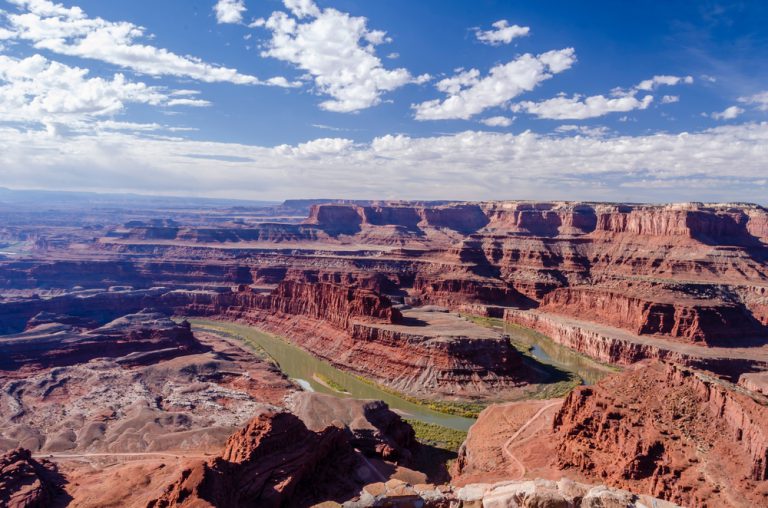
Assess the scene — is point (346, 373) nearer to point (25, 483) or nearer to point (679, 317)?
point (25, 483)

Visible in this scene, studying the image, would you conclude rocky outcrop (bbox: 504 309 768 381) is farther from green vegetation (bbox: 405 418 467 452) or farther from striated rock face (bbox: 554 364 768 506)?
striated rock face (bbox: 554 364 768 506)

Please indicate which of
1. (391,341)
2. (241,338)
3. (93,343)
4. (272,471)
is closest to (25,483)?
(272,471)

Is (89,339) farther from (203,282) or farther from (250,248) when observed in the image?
(250,248)

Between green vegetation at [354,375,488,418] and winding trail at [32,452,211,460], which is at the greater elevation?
winding trail at [32,452,211,460]

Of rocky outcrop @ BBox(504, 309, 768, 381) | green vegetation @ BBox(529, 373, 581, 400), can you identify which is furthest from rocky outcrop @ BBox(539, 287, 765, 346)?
green vegetation @ BBox(529, 373, 581, 400)

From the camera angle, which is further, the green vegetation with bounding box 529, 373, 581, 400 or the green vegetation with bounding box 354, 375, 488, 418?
the green vegetation with bounding box 529, 373, 581, 400

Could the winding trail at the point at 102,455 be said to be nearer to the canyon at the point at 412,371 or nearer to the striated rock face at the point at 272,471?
the canyon at the point at 412,371

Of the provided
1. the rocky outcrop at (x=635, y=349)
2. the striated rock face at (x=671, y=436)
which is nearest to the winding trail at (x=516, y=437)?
the striated rock face at (x=671, y=436)

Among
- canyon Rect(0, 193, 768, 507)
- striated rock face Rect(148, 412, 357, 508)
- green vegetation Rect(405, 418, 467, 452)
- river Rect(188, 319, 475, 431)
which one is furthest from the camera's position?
river Rect(188, 319, 475, 431)
